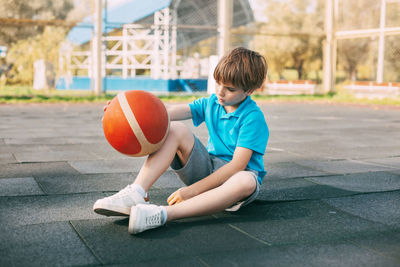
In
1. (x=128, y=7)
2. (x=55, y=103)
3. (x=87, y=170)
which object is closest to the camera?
(x=87, y=170)

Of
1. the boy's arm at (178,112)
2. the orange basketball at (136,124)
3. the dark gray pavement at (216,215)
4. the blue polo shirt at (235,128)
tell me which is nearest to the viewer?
the dark gray pavement at (216,215)

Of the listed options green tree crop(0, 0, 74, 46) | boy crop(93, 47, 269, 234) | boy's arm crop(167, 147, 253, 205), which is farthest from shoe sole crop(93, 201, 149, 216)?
green tree crop(0, 0, 74, 46)

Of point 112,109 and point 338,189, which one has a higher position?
point 112,109

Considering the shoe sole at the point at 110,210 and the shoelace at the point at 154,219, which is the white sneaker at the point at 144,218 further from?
the shoe sole at the point at 110,210

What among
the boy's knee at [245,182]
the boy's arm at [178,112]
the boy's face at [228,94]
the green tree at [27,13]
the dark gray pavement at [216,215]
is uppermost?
the green tree at [27,13]

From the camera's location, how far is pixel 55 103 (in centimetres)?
1159

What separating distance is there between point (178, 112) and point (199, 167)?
353 millimetres

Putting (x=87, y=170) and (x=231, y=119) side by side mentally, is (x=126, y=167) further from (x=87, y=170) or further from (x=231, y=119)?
(x=231, y=119)

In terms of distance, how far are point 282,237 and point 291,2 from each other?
21446 mm

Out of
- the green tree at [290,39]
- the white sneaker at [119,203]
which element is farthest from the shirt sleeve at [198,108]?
the green tree at [290,39]

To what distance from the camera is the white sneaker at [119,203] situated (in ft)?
8.21

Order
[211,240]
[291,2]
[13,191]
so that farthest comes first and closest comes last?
1. [291,2]
2. [13,191]
3. [211,240]

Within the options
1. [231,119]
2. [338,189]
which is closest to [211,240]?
[231,119]

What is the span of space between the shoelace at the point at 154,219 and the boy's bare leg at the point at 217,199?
8 centimetres
